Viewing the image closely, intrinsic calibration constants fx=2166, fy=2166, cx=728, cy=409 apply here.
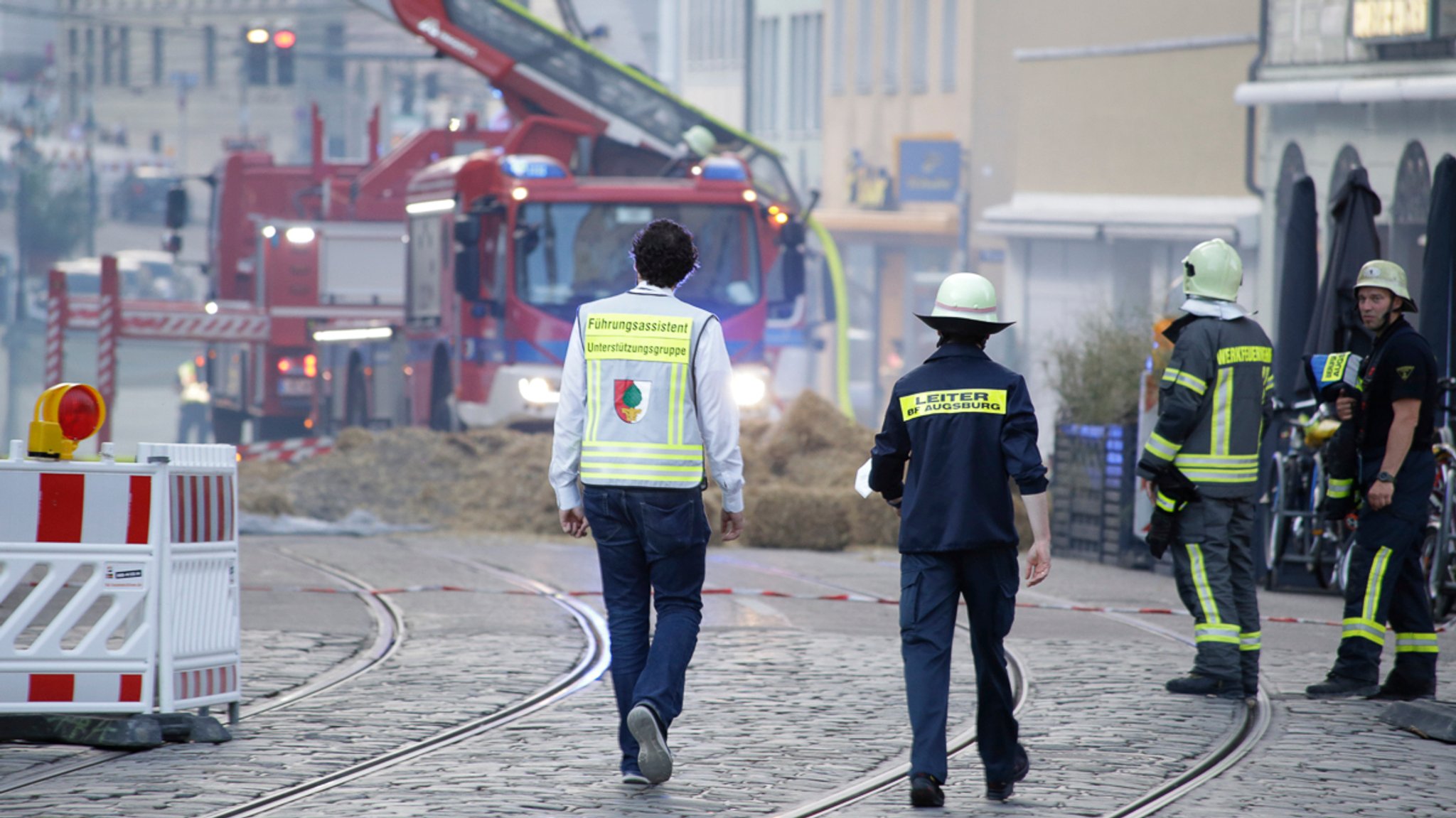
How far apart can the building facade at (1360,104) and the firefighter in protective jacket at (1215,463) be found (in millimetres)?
11777

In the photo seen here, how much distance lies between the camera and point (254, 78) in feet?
105

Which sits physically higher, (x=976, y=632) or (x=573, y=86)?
(x=573, y=86)

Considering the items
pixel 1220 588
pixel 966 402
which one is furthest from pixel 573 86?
pixel 966 402

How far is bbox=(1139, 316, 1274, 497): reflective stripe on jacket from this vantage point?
8.40m

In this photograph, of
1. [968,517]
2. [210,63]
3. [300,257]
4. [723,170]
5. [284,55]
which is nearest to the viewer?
[968,517]

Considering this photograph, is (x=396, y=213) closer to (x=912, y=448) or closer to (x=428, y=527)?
(x=428, y=527)

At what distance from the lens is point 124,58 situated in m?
78.2

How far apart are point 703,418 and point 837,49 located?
53277mm

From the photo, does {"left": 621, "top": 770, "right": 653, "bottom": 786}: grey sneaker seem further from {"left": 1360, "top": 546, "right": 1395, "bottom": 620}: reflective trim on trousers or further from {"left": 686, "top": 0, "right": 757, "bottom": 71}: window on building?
{"left": 686, "top": 0, "right": 757, "bottom": 71}: window on building

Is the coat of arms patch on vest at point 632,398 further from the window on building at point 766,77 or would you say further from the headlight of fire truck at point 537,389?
the window on building at point 766,77

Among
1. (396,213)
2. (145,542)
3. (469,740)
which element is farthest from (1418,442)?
(396,213)

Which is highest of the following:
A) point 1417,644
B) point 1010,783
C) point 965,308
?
point 965,308

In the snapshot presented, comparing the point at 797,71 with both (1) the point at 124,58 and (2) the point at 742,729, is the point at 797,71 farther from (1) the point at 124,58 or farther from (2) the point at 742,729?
(2) the point at 742,729

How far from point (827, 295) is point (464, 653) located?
14.0 meters
